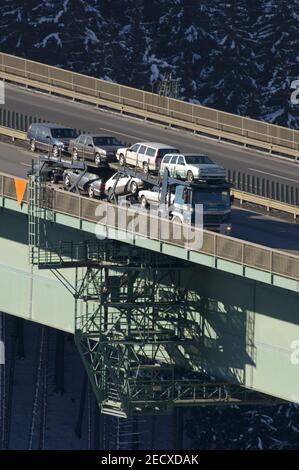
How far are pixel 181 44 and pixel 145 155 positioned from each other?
2358 inches

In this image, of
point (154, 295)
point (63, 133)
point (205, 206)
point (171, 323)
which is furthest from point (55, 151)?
point (205, 206)

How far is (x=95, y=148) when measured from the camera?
277ft

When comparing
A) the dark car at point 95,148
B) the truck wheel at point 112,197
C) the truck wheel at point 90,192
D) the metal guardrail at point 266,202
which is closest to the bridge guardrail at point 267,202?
the metal guardrail at point 266,202

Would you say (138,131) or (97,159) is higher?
(138,131)

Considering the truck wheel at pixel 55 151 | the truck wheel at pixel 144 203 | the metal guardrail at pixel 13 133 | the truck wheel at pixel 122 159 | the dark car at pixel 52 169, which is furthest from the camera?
the metal guardrail at pixel 13 133

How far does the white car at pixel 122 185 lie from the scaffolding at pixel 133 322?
284 centimetres

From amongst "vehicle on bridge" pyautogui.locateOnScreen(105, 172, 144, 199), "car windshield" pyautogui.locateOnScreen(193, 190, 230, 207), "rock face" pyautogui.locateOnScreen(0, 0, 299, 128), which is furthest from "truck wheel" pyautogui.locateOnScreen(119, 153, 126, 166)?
"rock face" pyautogui.locateOnScreen(0, 0, 299, 128)

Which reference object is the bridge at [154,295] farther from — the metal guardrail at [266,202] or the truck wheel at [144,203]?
the truck wheel at [144,203]

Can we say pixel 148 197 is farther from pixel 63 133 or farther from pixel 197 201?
pixel 63 133

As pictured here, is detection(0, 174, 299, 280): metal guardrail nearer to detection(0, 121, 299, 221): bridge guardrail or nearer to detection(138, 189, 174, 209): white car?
detection(138, 189, 174, 209): white car

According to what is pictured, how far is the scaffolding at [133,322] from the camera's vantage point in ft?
243

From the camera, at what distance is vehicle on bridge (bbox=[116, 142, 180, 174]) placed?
270ft
